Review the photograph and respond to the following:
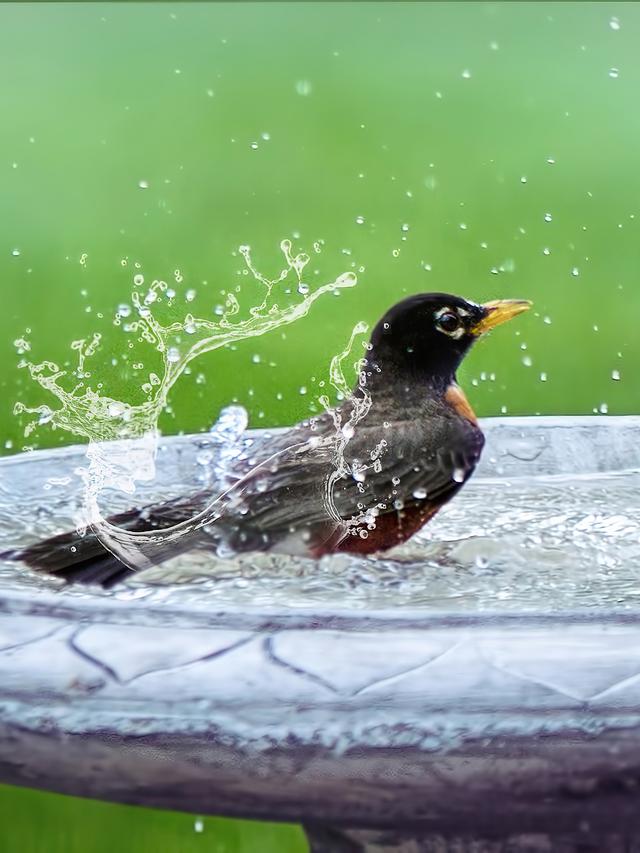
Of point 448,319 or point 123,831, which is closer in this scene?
point 448,319

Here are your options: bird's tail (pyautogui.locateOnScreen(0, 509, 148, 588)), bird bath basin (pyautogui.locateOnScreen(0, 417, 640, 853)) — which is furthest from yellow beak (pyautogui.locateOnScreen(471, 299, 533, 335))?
bird bath basin (pyautogui.locateOnScreen(0, 417, 640, 853))

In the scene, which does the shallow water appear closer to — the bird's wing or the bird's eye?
the bird's wing

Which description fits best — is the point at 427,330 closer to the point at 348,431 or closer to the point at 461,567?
the point at 348,431

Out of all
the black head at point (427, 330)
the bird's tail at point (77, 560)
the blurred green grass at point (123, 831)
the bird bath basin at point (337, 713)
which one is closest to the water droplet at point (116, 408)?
the bird's tail at point (77, 560)

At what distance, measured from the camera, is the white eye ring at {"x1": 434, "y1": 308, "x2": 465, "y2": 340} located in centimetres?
223

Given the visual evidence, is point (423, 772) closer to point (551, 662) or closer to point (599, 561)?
point (551, 662)

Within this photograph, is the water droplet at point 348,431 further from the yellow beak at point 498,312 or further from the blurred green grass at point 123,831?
the blurred green grass at point 123,831

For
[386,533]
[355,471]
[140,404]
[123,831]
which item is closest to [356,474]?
[355,471]

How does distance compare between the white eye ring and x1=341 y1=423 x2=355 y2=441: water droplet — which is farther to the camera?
the white eye ring

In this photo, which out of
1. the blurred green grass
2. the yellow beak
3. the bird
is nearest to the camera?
the bird

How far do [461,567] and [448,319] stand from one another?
0.48 metres

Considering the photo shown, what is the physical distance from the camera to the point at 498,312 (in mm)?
2213

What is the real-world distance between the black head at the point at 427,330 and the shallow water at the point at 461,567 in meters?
0.26

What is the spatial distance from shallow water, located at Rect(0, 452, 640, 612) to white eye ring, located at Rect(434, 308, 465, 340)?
0.31 meters
